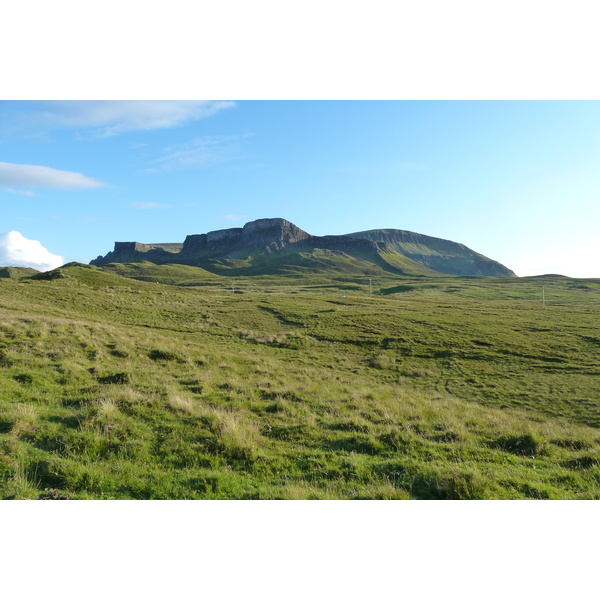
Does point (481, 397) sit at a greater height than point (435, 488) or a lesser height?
lesser

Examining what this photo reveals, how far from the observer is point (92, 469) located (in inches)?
263

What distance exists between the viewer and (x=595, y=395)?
2305cm

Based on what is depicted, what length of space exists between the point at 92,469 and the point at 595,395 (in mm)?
28519

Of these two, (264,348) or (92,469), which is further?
(264,348)

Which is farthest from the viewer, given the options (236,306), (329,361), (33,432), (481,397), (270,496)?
(236,306)

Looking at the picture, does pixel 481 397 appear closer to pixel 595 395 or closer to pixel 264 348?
pixel 595 395

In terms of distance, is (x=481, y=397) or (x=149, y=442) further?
(x=481, y=397)

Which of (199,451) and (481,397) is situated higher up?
(199,451)

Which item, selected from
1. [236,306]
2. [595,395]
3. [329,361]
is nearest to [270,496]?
[329,361]

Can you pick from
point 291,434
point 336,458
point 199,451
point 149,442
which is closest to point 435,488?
point 336,458

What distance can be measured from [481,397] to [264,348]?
17931 mm

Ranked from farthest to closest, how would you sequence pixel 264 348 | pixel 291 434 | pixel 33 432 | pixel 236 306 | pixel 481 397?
pixel 236 306 < pixel 264 348 < pixel 481 397 < pixel 291 434 < pixel 33 432

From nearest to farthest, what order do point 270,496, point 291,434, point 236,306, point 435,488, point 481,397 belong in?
point 270,496 → point 435,488 → point 291,434 → point 481,397 → point 236,306

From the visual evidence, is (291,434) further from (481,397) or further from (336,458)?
(481,397)
